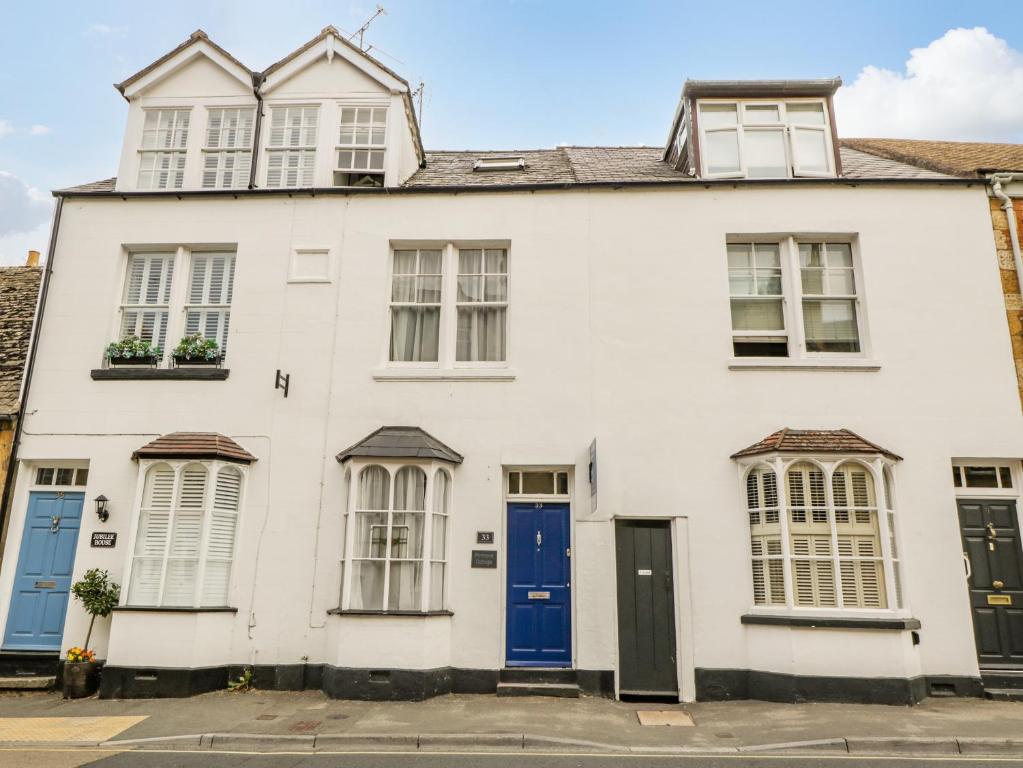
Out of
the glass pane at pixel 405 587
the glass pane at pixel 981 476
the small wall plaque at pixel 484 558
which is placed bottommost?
the glass pane at pixel 405 587

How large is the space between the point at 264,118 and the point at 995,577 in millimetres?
13616

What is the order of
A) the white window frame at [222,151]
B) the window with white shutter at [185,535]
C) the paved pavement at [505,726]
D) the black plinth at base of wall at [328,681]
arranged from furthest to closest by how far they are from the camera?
1. the white window frame at [222,151]
2. the window with white shutter at [185,535]
3. the black plinth at base of wall at [328,681]
4. the paved pavement at [505,726]

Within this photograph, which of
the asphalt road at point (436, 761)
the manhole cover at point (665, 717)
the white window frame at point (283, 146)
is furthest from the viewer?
the white window frame at point (283, 146)

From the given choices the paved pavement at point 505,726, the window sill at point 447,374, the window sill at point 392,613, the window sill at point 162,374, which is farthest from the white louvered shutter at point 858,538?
the window sill at point 162,374

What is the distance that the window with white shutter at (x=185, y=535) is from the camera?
→ 9.62m

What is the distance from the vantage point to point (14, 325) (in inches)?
497

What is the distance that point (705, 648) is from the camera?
932 cm

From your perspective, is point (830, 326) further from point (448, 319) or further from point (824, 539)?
point (448, 319)

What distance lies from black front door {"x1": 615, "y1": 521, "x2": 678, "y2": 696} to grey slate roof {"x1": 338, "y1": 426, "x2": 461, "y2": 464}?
2.79 m

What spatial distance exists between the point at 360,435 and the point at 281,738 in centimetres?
425

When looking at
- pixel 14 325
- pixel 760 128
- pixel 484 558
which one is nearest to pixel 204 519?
pixel 484 558

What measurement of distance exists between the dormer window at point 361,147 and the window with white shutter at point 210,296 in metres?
2.39

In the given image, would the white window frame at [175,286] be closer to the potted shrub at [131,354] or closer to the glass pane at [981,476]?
the potted shrub at [131,354]

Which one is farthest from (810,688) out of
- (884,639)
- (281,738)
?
(281,738)
